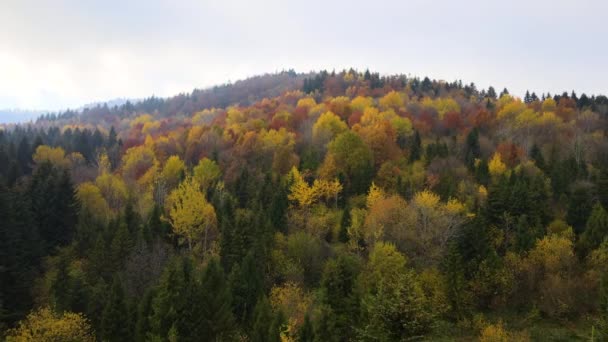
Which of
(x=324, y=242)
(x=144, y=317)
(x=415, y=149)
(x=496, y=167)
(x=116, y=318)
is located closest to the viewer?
(x=116, y=318)

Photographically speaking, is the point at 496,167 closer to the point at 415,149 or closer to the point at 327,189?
the point at 415,149

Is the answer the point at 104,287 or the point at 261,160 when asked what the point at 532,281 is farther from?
the point at 261,160

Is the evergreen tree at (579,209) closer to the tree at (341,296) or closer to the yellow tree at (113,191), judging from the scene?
the tree at (341,296)

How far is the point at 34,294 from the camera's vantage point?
154 ft

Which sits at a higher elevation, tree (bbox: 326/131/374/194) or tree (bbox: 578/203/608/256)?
tree (bbox: 326/131/374/194)

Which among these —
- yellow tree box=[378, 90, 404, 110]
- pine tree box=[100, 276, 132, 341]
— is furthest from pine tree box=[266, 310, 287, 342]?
yellow tree box=[378, 90, 404, 110]

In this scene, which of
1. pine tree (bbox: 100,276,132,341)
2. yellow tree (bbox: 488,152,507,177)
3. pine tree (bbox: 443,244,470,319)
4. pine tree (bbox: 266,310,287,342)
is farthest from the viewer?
yellow tree (bbox: 488,152,507,177)

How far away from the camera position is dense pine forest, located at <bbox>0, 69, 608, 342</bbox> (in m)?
36.7

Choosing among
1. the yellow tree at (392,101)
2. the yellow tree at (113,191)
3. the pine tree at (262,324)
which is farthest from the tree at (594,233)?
the yellow tree at (392,101)

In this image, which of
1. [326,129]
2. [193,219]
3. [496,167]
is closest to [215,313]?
[193,219]

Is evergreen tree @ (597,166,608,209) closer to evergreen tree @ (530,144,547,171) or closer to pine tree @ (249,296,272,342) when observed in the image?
evergreen tree @ (530,144,547,171)

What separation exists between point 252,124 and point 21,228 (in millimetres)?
55973

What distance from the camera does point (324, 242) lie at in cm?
5453

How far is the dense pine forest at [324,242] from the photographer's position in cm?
3669
